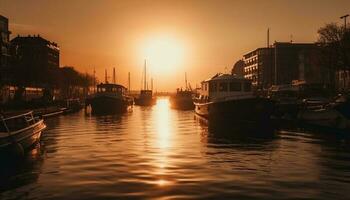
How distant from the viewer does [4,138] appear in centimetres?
1984

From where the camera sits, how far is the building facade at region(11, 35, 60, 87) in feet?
253

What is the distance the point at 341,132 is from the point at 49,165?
22898 mm

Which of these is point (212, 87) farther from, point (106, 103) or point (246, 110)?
point (106, 103)

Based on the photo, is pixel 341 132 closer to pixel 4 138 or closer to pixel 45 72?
pixel 4 138

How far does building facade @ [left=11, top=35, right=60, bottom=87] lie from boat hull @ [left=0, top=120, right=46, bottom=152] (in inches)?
2017

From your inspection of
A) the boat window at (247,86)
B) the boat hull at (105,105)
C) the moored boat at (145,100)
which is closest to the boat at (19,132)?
the boat window at (247,86)

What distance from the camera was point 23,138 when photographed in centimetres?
Result: 2281

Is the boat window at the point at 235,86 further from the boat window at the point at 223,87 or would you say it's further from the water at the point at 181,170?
the water at the point at 181,170

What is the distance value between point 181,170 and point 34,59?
80.3 metres

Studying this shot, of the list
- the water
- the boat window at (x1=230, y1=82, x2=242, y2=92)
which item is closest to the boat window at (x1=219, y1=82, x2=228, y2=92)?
the boat window at (x1=230, y1=82, x2=242, y2=92)

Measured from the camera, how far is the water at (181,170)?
14.0 m

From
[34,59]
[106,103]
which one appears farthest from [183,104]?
[34,59]

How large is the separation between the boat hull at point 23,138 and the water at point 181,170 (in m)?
0.63

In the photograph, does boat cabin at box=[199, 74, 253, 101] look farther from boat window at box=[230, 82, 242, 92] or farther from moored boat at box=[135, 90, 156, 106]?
moored boat at box=[135, 90, 156, 106]
